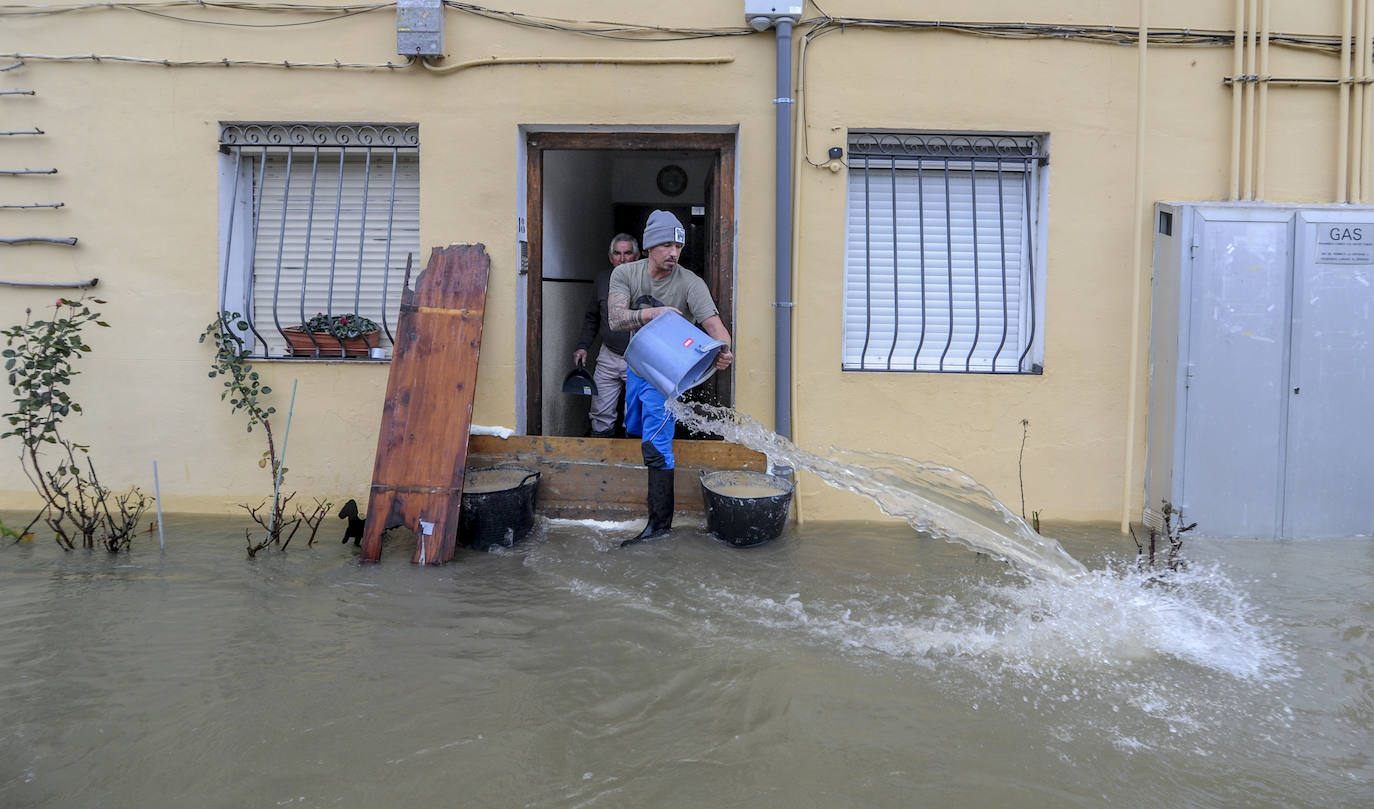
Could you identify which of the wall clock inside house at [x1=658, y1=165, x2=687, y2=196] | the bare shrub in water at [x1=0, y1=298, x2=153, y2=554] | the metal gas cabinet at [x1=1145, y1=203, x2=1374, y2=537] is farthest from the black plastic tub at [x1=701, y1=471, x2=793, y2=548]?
the wall clock inside house at [x1=658, y1=165, x2=687, y2=196]

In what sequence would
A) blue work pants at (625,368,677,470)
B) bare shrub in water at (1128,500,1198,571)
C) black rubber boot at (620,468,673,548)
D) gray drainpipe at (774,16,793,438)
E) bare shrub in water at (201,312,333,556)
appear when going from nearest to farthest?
1. bare shrub in water at (1128,500,1198,571)
2. blue work pants at (625,368,677,470)
3. black rubber boot at (620,468,673,548)
4. gray drainpipe at (774,16,793,438)
5. bare shrub in water at (201,312,333,556)

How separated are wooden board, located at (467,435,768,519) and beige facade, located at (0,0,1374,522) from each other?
0.92ft

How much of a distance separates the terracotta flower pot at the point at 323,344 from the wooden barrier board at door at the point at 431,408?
50 centimetres

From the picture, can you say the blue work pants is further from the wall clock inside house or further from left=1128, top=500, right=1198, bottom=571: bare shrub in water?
the wall clock inside house

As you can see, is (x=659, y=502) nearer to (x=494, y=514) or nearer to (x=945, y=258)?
(x=494, y=514)

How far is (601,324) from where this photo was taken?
626 cm

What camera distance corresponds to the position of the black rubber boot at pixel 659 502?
5.11m

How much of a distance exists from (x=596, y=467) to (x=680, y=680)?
224 centimetres

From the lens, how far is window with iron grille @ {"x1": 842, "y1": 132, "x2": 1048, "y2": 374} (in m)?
5.55

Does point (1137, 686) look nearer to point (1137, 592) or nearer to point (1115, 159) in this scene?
point (1137, 592)

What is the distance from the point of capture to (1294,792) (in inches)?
103

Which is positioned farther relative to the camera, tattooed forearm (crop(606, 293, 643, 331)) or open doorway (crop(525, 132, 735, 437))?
open doorway (crop(525, 132, 735, 437))

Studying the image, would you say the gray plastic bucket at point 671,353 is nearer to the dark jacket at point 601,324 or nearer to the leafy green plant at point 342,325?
the dark jacket at point 601,324

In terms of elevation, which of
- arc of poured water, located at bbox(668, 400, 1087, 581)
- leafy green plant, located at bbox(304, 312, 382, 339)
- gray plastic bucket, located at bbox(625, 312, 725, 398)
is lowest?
arc of poured water, located at bbox(668, 400, 1087, 581)
